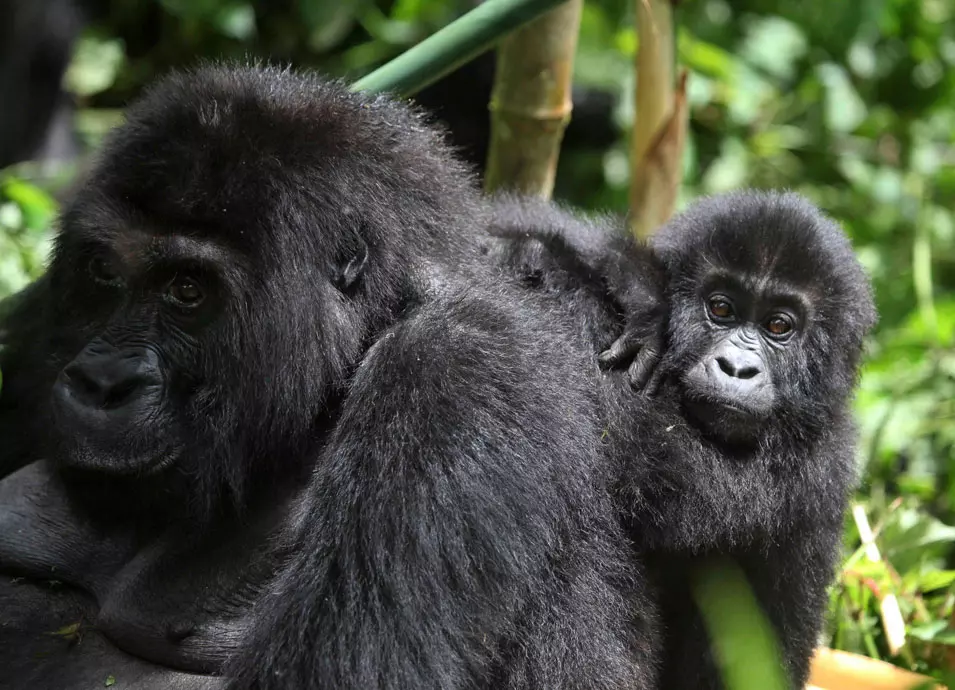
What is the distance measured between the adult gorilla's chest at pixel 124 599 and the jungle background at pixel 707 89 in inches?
133

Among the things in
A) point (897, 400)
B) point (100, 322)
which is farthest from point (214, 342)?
point (897, 400)

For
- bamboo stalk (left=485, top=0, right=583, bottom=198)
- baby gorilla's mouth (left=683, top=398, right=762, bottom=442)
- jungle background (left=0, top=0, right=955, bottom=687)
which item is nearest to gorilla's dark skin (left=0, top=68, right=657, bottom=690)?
baby gorilla's mouth (left=683, top=398, right=762, bottom=442)

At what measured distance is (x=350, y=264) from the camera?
252 centimetres

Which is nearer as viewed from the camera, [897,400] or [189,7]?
[897,400]

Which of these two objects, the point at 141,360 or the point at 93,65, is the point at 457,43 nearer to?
the point at 141,360

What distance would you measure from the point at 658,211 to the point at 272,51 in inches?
157

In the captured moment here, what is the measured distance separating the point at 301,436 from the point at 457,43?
0.97 metres

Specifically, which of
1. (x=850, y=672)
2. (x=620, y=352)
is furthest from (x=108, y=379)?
(x=850, y=672)

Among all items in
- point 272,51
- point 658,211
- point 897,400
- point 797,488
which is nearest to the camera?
point 797,488

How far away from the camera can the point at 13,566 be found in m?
2.69

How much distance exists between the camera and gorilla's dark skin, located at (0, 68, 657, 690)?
2.26 meters

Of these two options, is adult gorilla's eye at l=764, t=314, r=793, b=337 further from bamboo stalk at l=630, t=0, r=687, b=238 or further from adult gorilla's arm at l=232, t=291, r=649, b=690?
bamboo stalk at l=630, t=0, r=687, b=238

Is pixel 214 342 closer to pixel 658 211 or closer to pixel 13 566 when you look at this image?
pixel 13 566

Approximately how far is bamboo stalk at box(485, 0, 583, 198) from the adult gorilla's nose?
1746mm
